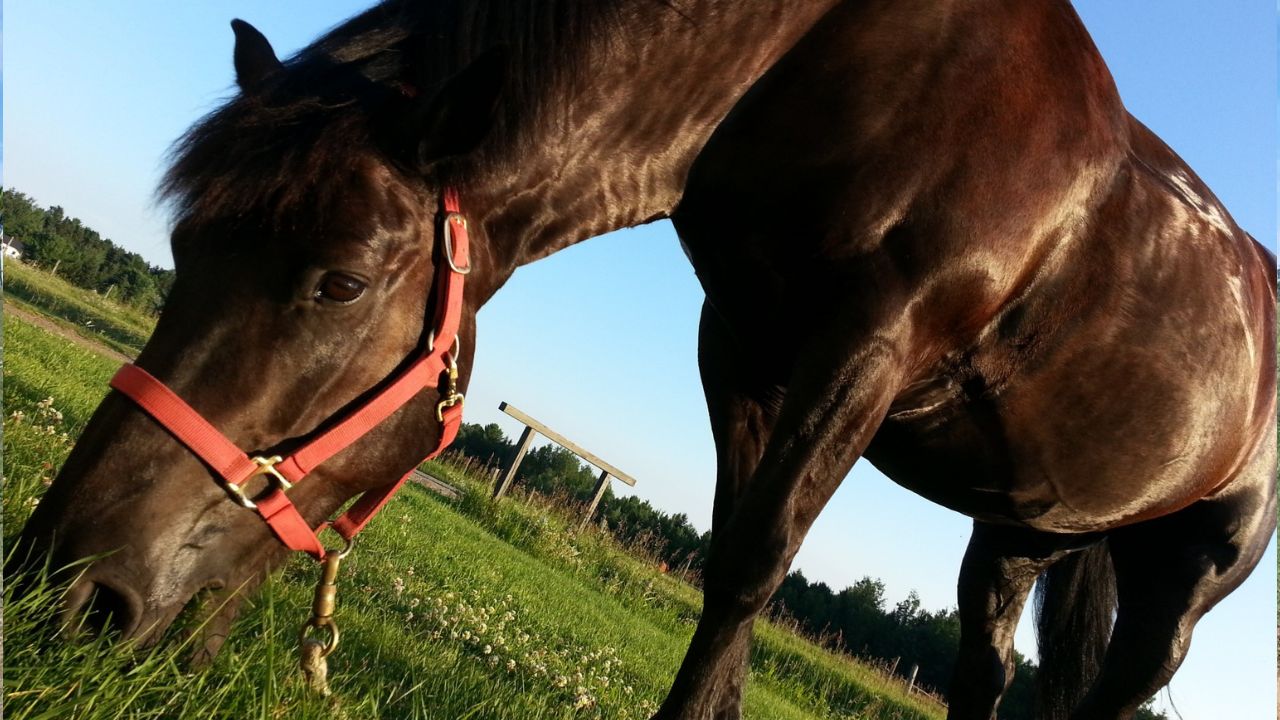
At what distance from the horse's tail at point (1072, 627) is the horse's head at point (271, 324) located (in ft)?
10.9

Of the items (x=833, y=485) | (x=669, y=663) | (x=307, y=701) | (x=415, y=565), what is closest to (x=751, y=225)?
(x=833, y=485)

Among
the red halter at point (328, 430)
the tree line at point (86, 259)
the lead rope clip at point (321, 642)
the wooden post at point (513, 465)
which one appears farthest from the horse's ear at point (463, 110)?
the tree line at point (86, 259)

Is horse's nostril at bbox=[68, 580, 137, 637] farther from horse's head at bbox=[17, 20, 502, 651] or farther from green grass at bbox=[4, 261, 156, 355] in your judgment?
green grass at bbox=[4, 261, 156, 355]

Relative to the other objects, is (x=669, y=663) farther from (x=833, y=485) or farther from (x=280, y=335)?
(x=280, y=335)

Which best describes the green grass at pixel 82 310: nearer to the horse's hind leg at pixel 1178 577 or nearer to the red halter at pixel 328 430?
the red halter at pixel 328 430

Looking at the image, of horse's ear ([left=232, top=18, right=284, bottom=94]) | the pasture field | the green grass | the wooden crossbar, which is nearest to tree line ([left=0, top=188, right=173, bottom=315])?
the green grass

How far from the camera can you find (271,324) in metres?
1.80

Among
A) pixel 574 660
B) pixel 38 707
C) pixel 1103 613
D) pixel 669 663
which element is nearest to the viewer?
pixel 38 707

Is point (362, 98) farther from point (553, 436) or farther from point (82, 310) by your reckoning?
point (82, 310)

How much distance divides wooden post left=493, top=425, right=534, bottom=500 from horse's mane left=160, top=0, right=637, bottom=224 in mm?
10692

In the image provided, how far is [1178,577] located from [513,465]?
10251mm

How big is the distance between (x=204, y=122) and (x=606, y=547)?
10871 millimetres

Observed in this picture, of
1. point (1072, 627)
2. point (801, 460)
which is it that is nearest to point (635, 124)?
point (801, 460)

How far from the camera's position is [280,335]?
5.94 ft
